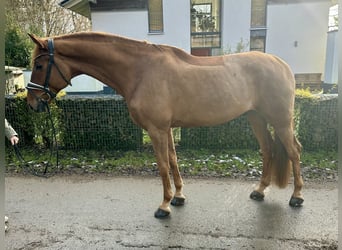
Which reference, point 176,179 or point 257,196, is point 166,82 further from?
point 257,196

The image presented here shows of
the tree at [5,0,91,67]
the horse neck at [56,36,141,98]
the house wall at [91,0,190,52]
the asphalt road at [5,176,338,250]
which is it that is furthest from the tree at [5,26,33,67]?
the horse neck at [56,36,141,98]

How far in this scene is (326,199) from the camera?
9.93 feet

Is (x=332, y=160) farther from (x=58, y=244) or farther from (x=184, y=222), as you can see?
(x=58, y=244)

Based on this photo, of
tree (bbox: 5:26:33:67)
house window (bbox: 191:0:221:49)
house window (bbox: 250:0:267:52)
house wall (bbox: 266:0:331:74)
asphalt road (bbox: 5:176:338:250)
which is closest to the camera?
asphalt road (bbox: 5:176:338:250)

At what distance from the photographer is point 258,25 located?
13.0 metres

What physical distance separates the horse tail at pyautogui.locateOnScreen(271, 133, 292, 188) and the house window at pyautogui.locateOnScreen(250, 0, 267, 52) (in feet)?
36.2

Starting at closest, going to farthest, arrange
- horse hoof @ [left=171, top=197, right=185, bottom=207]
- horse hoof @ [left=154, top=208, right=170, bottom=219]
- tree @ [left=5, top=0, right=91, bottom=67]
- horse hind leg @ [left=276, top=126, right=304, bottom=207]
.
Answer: horse hoof @ [left=154, top=208, right=170, bottom=219], horse hind leg @ [left=276, top=126, right=304, bottom=207], horse hoof @ [left=171, top=197, right=185, bottom=207], tree @ [left=5, top=0, right=91, bottom=67]

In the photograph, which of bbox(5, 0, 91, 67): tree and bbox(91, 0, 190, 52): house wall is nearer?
bbox(5, 0, 91, 67): tree

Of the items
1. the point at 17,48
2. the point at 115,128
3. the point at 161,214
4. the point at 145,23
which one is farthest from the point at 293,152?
the point at 17,48

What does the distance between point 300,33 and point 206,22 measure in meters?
4.44

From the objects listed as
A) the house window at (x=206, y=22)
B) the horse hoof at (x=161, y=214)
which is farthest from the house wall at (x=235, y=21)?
the horse hoof at (x=161, y=214)

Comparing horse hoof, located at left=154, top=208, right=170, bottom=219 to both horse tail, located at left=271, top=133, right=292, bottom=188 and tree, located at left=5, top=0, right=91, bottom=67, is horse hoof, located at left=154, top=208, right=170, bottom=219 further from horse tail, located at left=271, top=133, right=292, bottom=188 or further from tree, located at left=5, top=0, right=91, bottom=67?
tree, located at left=5, top=0, right=91, bottom=67

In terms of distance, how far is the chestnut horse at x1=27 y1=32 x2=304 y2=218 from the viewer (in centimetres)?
254

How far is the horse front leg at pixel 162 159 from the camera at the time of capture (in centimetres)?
265
